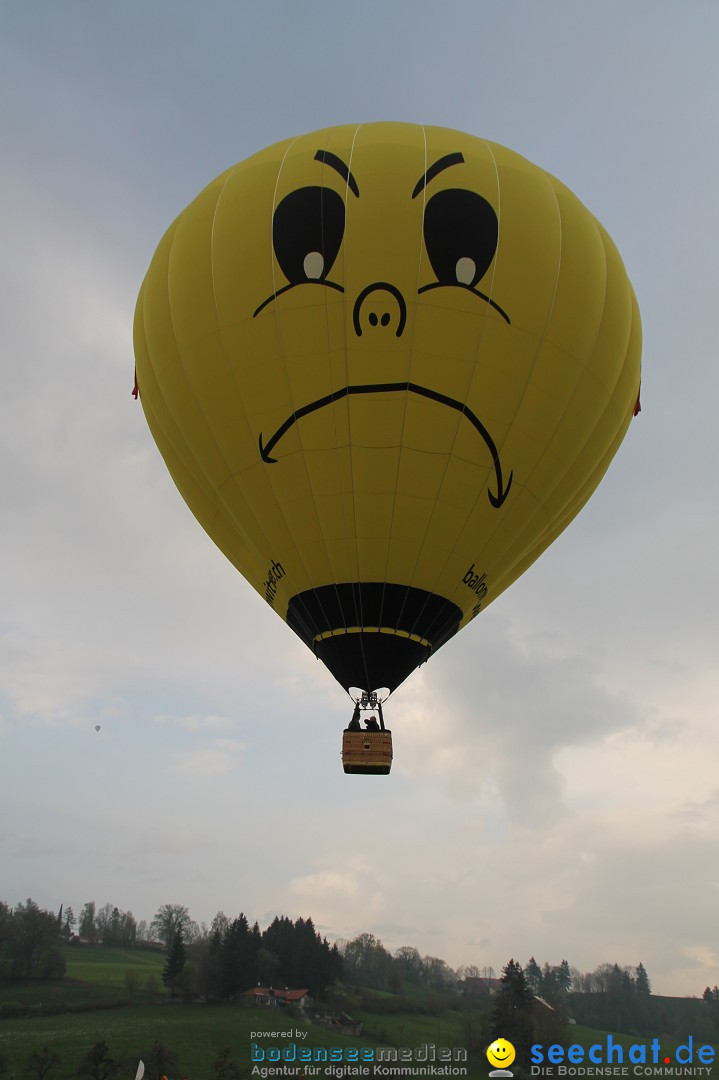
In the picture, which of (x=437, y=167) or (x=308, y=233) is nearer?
(x=308, y=233)

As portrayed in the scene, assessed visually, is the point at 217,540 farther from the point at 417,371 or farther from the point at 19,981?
the point at 19,981

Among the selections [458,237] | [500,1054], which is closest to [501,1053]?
[500,1054]

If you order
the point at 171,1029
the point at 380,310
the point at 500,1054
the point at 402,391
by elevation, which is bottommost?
the point at 500,1054

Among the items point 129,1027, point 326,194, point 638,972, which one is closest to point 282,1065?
point 129,1027

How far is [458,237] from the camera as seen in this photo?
10617 mm

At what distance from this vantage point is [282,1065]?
3431cm

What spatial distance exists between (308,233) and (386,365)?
6.05ft

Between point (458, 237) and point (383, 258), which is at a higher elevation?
point (458, 237)

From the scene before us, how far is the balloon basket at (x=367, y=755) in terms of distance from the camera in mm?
11180

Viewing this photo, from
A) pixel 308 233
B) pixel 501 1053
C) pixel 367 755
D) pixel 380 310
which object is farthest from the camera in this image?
pixel 501 1053

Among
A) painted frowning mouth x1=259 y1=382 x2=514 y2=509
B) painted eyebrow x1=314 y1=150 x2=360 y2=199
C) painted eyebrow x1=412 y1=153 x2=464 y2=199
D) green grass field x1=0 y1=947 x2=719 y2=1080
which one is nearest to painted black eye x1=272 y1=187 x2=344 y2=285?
painted eyebrow x1=314 y1=150 x2=360 y2=199

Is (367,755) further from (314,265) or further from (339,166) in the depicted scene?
(339,166)

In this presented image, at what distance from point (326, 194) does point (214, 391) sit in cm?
271

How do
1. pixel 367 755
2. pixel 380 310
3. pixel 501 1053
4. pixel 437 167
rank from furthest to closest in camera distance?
pixel 501 1053 → pixel 367 755 → pixel 437 167 → pixel 380 310
